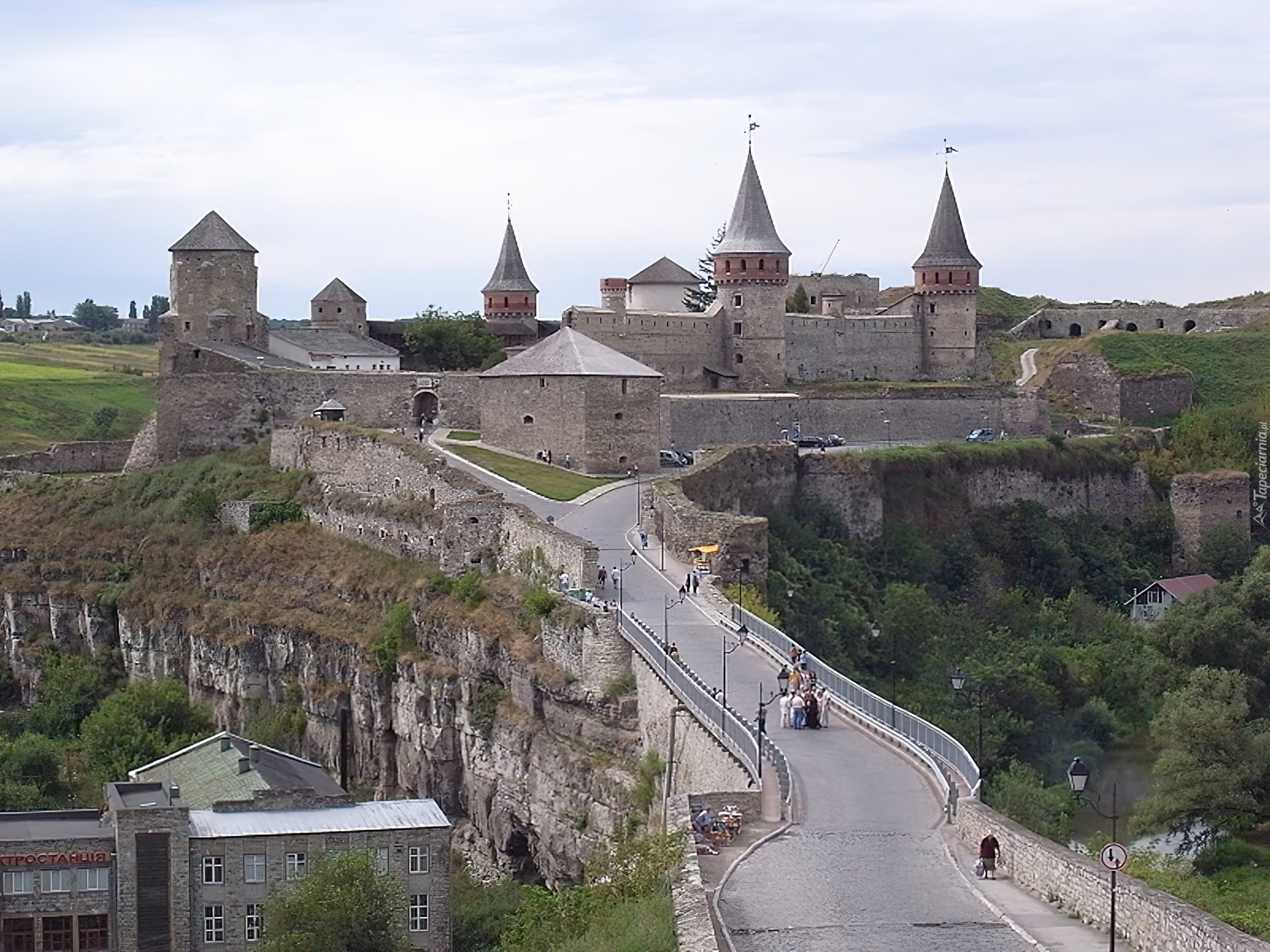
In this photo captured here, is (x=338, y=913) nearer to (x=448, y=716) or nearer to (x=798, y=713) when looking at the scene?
(x=798, y=713)

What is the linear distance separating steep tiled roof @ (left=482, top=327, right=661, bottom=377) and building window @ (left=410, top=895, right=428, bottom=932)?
71.8 ft

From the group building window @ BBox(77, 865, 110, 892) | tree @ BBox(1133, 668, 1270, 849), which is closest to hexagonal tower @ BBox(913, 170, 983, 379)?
tree @ BBox(1133, 668, 1270, 849)

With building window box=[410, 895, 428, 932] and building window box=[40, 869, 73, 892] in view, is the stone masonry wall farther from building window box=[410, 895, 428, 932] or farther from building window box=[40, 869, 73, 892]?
building window box=[40, 869, 73, 892]

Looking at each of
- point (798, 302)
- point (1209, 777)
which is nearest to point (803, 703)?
point (1209, 777)

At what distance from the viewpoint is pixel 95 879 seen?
3528 cm

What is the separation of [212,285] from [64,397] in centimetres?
4289

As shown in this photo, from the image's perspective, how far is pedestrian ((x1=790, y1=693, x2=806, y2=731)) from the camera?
97.7 feet

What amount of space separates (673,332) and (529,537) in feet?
99.0

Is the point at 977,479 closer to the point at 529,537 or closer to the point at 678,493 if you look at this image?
the point at 678,493

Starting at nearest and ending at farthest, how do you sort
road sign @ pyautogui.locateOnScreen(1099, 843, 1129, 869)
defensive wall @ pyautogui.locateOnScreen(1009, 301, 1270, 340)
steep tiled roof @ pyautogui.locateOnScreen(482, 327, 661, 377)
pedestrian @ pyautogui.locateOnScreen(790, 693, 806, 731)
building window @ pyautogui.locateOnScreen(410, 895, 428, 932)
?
road sign @ pyautogui.locateOnScreen(1099, 843, 1129, 869)
pedestrian @ pyautogui.locateOnScreen(790, 693, 806, 731)
building window @ pyautogui.locateOnScreen(410, 895, 428, 932)
steep tiled roof @ pyautogui.locateOnScreen(482, 327, 661, 377)
defensive wall @ pyautogui.locateOnScreen(1009, 301, 1270, 340)

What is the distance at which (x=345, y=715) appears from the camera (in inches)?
1900

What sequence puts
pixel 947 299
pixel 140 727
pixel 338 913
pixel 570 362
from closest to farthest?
1. pixel 338 913
2. pixel 140 727
3. pixel 570 362
4. pixel 947 299

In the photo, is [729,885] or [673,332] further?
[673,332]

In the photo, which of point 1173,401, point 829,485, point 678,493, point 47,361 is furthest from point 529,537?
point 47,361
